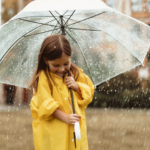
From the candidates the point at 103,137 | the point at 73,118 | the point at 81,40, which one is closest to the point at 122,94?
the point at 103,137

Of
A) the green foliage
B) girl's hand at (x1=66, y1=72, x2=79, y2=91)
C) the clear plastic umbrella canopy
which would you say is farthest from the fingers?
the green foliage

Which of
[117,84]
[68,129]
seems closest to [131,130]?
[68,129]

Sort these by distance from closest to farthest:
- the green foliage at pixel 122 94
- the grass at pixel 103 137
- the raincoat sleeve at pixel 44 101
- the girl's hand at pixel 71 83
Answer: the raincoat sleeve at pixel 44 101 → the girl's hand at pixel 71 83 → the grass at pixel 103 137 → the green foliage at pixel 122 94

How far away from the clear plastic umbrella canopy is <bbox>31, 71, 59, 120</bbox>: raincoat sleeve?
67 cm

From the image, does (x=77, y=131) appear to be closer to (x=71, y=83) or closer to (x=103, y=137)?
(x=71, y=83)

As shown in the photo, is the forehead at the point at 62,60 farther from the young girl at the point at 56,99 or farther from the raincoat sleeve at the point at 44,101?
the raincoat sleeve at the point at 44,101

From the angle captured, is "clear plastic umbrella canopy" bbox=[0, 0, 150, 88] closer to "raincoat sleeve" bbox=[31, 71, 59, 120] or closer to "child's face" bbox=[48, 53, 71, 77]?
"child's face" bbox=[48, 53, 71, 77]

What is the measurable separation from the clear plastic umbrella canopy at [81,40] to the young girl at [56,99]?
1.77 ft

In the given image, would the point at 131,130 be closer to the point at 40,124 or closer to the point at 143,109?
the point at 40,124

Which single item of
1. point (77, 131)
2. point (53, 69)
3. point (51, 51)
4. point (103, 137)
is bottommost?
point (103, 137)

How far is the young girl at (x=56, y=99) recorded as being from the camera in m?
2.51

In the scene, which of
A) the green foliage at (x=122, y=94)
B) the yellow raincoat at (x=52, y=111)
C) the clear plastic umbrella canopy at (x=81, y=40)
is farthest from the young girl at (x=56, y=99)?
the green foliage at (x=122, y=94)

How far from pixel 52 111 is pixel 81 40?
3.90 feet

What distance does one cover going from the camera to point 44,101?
2.48 m
